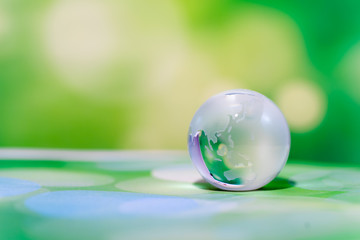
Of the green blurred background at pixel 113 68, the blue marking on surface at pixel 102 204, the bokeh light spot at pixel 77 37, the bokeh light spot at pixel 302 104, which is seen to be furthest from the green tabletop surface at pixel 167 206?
the bokeh light spot at pixel 77 37

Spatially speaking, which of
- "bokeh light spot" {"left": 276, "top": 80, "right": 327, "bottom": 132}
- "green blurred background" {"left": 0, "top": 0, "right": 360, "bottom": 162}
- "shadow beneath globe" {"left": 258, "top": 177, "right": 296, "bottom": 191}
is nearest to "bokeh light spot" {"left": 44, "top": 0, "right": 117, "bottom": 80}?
"green blurred background" {"left": 0, "top": 0, "right": 360, "bottom": 162}

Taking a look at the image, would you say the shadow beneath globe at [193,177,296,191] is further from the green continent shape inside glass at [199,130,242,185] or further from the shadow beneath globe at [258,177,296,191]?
the green continent shape inside glass at [199,130,242,185]

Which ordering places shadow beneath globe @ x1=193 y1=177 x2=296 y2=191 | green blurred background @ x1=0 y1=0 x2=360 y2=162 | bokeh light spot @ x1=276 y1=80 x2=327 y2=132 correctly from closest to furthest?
shadow beneath globe @ x1=193 y1=177 x2=296 y2=191 < bokeh light spot @ x1=276 y1=80 x2=327 y2=132 < green blurred background @ x1=0 y1=0 x2=360 y2=162

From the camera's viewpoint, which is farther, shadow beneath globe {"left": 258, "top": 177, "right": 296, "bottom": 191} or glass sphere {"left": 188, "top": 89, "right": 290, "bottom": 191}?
shadow beneath globe {"left": 258, "top": 177, "right": 296, "bottom": 191}

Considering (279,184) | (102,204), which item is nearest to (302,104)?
(279,184)

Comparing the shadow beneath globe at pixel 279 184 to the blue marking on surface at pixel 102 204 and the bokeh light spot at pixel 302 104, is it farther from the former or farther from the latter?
the bokeh light spot at pixel 302 104

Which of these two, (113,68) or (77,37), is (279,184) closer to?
(113,68)

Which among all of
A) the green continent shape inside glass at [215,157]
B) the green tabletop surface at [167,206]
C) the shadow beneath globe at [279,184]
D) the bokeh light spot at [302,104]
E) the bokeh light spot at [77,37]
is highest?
the bokeh light spot at [77,37]
